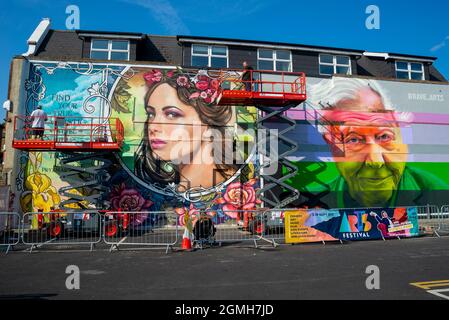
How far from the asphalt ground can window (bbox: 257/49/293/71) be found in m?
11.9

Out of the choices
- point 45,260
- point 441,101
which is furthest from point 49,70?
point 441,101

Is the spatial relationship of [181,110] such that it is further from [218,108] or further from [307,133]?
[307,133]

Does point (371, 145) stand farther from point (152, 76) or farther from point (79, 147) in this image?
point (79, 147)

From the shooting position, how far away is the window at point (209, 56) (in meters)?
18.0

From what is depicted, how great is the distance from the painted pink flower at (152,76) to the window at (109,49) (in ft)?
6.48

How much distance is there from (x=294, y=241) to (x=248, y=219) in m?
2.89

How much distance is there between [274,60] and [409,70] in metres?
10.1

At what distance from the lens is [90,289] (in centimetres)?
578

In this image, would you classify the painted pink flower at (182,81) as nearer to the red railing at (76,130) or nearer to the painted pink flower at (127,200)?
the red railing at (76,130)

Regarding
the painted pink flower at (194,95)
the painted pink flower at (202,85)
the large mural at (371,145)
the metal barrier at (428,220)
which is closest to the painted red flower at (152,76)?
the painted pink flower at (194,95)

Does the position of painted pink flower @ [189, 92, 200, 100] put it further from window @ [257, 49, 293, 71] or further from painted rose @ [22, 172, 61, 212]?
painted rose @ [22, 172, 61, 212]

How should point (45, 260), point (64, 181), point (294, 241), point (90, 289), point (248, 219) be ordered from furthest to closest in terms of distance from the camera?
point (64, 181)
point (248, 219)
point (294, 241)
point (45, 260)
point (90, 289)

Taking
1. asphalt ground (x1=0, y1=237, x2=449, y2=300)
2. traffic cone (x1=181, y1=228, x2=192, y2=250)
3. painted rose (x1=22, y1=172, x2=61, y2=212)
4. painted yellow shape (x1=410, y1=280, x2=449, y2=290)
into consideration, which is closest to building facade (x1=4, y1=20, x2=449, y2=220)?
painted rose (x1=22, y1=172, x2=61, y2=212)

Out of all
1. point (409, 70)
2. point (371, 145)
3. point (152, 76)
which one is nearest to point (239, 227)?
point (152, 76)
